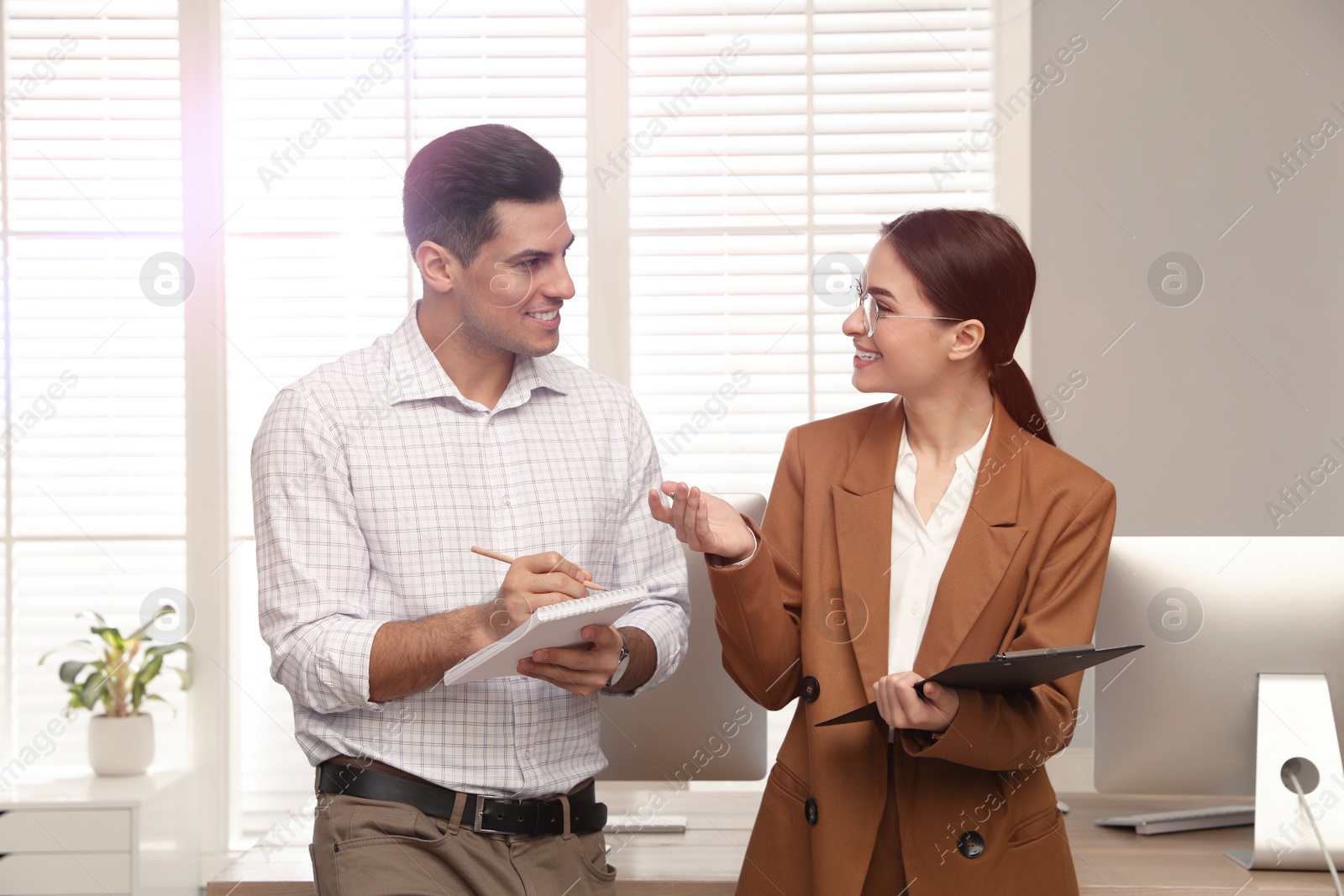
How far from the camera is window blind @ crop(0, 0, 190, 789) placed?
124 inches

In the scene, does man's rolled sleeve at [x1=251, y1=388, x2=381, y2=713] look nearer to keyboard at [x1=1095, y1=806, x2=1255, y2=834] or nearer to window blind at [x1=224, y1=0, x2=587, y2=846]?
keyboard at [x1=1095, y1=806, x2=1255, y2=834]

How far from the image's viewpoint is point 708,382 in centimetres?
319

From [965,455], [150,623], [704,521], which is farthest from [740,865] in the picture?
[150,623]


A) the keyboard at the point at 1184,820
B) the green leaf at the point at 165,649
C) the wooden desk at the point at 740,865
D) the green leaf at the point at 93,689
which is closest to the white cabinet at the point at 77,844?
the green leaf at the point at 93,689

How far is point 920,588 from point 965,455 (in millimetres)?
232

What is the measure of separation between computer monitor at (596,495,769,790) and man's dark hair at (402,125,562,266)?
0.61 meters

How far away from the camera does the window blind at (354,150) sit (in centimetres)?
320

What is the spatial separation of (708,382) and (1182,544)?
1.63 meters

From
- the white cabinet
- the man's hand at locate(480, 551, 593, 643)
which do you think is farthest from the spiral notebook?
the white cabinet

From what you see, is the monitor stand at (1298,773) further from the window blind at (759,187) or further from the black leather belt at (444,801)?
the window blind at (759,187)

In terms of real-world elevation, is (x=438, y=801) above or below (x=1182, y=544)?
below

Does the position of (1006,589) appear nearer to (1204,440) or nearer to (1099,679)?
(1099,679)

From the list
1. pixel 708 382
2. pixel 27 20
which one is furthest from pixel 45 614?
pixel 708 382

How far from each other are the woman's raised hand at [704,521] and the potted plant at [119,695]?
2.16m
